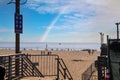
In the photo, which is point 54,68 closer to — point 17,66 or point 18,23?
point 17,66

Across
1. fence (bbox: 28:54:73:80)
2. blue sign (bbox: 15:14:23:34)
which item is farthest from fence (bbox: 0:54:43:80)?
blue sign (bbox: 15:14:23:34)

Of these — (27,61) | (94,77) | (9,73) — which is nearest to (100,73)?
(9,73)

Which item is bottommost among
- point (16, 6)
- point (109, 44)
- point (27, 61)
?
point (27, 61)

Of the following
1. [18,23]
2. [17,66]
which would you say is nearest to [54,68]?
[17,66]

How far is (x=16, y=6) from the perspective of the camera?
16812mm

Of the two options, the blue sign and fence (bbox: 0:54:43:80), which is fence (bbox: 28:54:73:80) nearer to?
fence (bbox: 0:54:43:80)

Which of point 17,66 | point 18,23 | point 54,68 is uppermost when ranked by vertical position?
point 18,23

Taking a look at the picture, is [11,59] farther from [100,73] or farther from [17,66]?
[100,73]

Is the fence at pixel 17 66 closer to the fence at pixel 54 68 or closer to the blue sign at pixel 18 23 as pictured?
the fence at pixel 54 68

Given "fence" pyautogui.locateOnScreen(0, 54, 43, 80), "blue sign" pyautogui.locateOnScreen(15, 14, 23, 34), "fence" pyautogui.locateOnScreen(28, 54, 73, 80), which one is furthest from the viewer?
"fence" pyautogui.locateOnScreen(28, 54, 73, 80)

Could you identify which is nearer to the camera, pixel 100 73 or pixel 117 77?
pixel 117 77

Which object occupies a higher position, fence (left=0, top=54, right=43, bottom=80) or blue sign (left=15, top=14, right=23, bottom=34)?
blue sign (left=15, top=14, right=23, bottom=34)

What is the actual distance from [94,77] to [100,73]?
7.40 m

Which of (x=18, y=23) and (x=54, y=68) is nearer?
(x=18, y=23)
